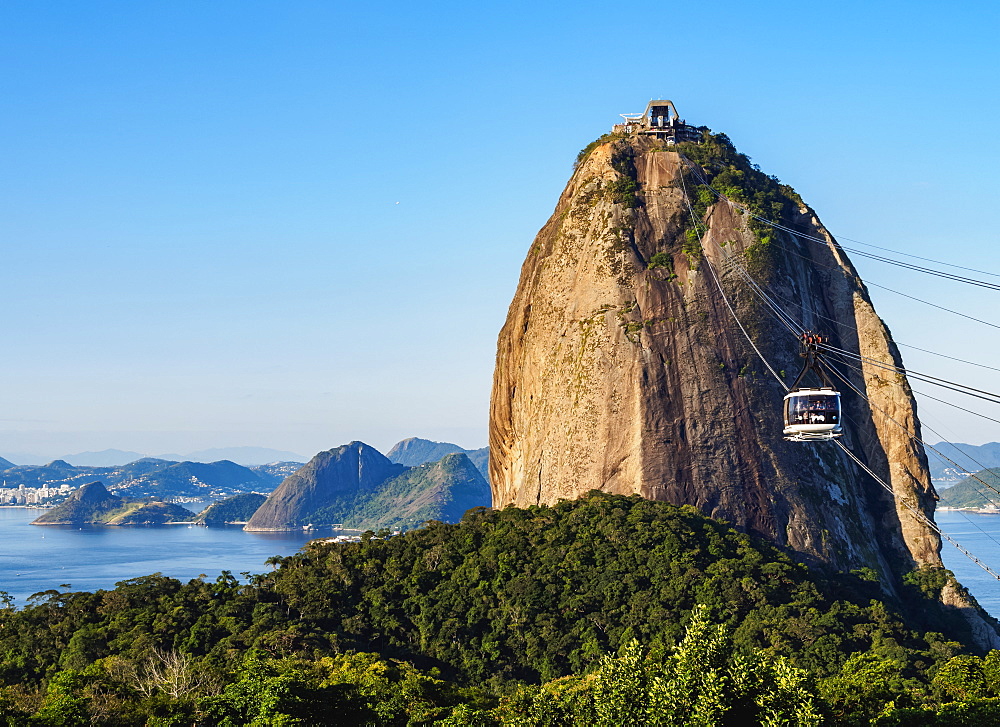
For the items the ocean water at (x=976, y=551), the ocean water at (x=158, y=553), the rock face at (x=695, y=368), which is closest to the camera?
the rock face at (x=695, y=368)

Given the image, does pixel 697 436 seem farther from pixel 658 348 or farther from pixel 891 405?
pixel 891 405

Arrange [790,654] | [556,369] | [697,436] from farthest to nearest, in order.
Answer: [556,369]
[697,436]
[790,654]

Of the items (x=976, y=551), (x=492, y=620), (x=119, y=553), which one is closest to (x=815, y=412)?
(x=492, y=620)

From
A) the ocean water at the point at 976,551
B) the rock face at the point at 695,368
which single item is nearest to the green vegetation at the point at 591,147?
the rock face at the point at 695,368

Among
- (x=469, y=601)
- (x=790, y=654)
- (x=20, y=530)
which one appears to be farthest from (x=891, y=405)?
(x=20, y=530)

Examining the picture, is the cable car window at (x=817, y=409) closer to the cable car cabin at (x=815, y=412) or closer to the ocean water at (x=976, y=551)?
the cable car cabin at (x=815, y=412)

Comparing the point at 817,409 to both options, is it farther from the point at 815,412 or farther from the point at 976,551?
the point at 976,551
